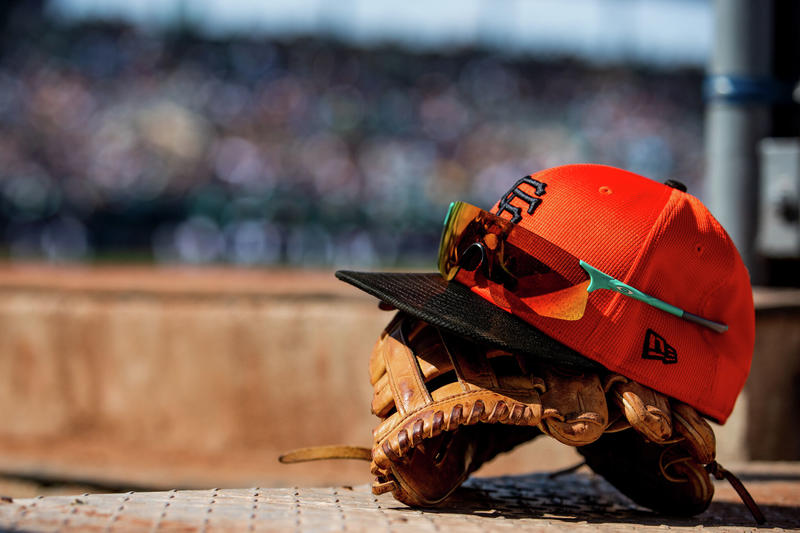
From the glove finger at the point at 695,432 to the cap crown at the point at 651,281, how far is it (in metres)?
0.03

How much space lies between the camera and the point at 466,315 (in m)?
1.63

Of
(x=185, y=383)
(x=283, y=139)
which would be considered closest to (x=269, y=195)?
(x=283, y=139)

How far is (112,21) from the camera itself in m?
16.9

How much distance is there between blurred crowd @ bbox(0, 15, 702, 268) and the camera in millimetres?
12172

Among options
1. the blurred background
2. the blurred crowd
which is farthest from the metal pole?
the blurred crowd

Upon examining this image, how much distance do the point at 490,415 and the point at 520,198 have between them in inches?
20.4

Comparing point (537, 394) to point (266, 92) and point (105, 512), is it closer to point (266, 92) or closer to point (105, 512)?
point (105, 512)

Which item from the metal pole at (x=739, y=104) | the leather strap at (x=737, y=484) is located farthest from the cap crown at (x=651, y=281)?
the metal pole at (x=739, y=104)

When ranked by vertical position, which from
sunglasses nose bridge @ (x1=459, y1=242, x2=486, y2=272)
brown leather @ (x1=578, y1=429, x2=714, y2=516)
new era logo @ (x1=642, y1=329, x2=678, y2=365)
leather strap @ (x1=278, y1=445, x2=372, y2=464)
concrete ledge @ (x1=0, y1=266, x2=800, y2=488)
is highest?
sunglasses nose bridge @ (x1=459, y1=242, x2=486, y2=272)

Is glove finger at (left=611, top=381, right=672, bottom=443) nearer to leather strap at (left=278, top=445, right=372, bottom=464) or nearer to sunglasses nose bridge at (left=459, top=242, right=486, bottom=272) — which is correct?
sunglasses nose bridge at (left=459, top=242, right=486, bottom=272)

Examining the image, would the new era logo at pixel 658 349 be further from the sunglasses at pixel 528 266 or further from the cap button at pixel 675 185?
the cap button at pixel 675 185

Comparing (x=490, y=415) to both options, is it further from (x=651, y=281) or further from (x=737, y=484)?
(x=737, y=484)

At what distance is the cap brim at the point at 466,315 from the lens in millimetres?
1565

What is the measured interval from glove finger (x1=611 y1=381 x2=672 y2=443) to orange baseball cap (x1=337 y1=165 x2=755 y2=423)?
0.07ft
